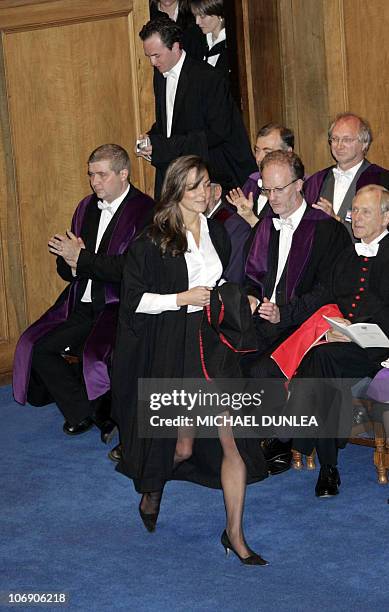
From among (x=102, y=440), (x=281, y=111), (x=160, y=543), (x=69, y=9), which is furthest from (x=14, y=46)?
(x=160, y=543)

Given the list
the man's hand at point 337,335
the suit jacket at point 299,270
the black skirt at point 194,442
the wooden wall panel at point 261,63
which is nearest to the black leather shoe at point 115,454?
the black skirt at point 194,442

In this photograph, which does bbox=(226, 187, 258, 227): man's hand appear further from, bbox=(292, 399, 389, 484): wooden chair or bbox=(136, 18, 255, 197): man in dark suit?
bbox=(292, 399, 389, 484): wooden chair

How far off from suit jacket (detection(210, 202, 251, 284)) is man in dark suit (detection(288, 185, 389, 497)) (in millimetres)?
711

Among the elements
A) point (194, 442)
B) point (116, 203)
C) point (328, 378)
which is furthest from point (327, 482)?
point (116, 203)

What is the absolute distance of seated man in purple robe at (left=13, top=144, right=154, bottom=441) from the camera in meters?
6.85

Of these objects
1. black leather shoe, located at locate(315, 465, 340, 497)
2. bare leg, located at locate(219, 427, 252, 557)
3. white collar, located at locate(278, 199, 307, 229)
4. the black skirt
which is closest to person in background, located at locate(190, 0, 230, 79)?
white collar, located at locate(278, 199, 307, 229)

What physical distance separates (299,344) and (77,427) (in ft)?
5.74

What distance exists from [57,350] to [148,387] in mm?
1580

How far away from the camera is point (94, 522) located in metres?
5.61

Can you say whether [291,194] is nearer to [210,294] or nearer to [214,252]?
[214,252]

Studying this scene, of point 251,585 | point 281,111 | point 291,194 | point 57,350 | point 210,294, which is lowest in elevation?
point 251,585

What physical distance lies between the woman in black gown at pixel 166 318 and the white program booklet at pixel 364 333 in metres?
0.72

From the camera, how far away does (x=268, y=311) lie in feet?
20.0

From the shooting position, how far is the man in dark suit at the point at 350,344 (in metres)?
5.93
